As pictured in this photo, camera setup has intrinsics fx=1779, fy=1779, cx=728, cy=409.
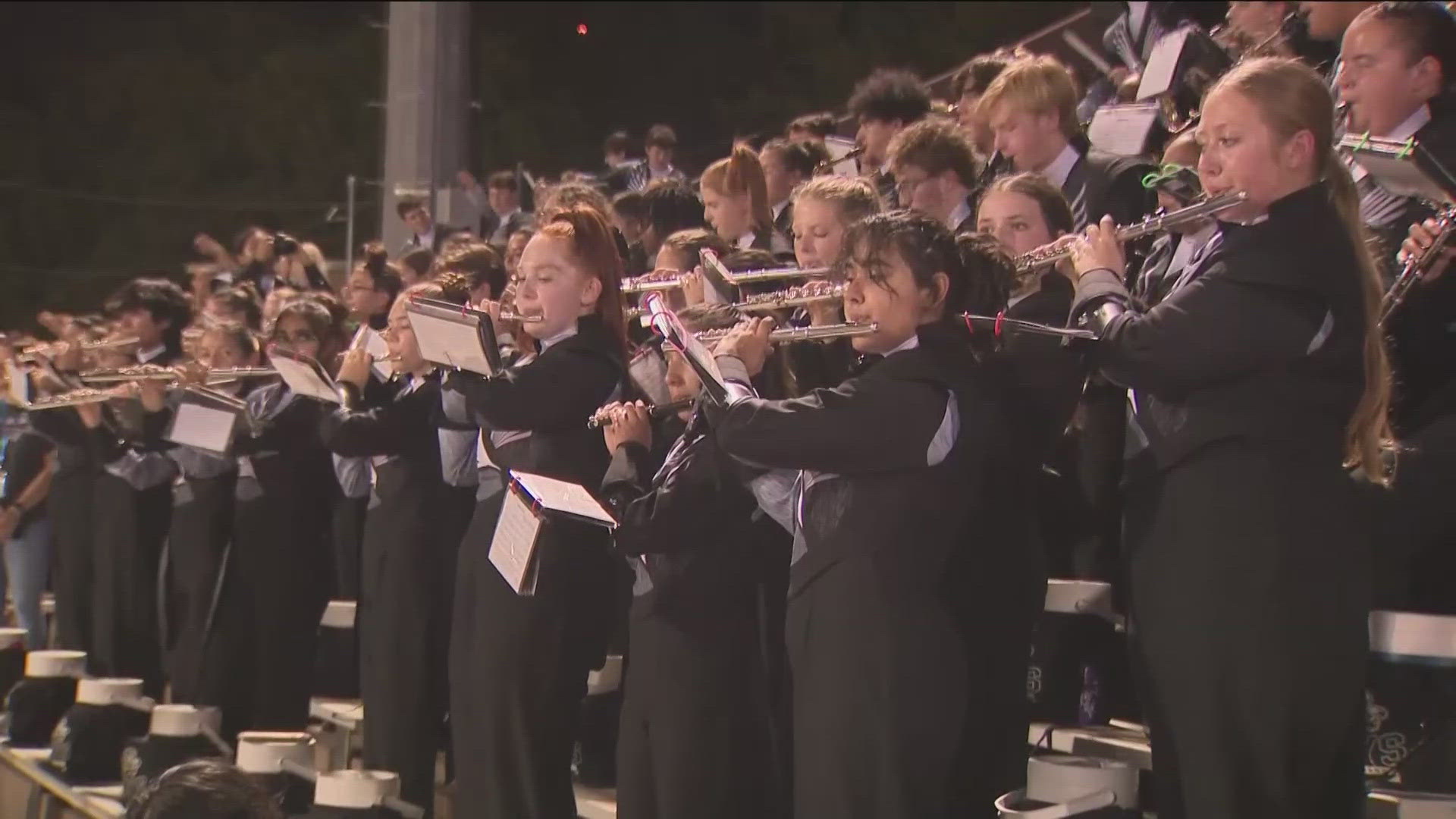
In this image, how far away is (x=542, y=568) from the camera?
377cm

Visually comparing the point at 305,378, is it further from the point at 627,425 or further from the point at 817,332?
the point at 817,332

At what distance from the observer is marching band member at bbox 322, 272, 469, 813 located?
455 cm

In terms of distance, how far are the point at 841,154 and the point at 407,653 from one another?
6.78ft

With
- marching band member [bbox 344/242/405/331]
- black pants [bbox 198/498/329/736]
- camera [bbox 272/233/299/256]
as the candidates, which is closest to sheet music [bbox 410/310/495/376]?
black pants [bbox 198/498/329/736]

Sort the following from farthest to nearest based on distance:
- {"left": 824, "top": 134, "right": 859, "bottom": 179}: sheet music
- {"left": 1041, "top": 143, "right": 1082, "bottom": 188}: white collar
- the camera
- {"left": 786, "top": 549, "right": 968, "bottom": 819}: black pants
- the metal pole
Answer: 1. the metal pole
2. the camera
3. {"left": 824, "top": 134, "right": 859, "bottom": 179}: sheet music
4. {"left": 1041, "top": 143, "right": 1082, "bottom": 188}: white collar
5. {"left": 786, "top": 549, "right": 968, "bottom": 819}: black pants

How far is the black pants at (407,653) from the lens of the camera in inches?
179

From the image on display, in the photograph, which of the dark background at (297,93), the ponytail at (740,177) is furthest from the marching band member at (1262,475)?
the dark background at (297,93)

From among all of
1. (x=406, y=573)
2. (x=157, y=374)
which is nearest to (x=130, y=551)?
(x=157, y=374)

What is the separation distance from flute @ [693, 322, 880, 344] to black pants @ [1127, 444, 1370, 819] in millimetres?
604

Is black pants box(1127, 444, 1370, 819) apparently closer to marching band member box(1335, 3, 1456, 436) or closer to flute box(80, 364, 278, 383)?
marching band member box(1335, 3, 1456, 436)

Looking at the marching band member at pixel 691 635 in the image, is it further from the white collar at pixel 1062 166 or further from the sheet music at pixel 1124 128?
the sheet music at pixel 1124 128

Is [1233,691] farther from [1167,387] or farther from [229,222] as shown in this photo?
[229,222]

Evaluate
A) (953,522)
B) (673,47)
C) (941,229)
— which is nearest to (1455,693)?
(953,522)

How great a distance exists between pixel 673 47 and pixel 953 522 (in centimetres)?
1329
